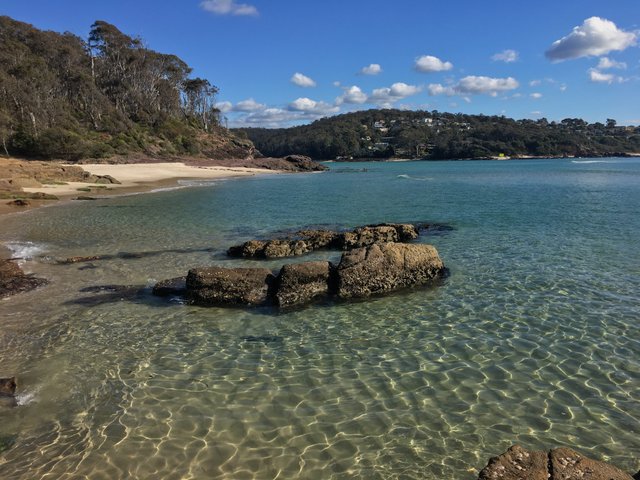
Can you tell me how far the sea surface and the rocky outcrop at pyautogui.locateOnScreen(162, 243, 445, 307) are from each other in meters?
0.53

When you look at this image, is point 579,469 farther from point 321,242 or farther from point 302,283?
point 321,242

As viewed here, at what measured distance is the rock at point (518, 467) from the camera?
3.81 m

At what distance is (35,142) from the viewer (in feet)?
213

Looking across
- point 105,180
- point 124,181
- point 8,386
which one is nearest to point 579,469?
point 8,386

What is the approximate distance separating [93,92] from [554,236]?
308 feet

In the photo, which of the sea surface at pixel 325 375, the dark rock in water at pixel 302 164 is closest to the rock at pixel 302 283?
the sea surface at pixel 325 375

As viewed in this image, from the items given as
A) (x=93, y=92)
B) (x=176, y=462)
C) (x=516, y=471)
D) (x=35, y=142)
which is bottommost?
(x=176, y=462)

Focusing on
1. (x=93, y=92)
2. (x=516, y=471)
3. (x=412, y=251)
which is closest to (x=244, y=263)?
(x=412, y=251)

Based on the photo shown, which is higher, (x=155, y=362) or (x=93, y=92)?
(x=93, y=92)

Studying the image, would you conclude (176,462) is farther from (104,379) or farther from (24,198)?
(24,198)

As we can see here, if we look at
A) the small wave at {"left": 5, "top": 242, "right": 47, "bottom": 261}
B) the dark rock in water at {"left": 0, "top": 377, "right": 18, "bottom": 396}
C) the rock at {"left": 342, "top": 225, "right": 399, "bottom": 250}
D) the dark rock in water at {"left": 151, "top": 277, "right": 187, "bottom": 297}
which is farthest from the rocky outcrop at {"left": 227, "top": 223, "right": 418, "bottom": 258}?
the dark rock in water at {"left": 0, "top": 377, "right": 18, "bottom": 396}

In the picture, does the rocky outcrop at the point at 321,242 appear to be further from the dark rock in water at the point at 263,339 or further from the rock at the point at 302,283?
the dark rock in water at the point at 263,339

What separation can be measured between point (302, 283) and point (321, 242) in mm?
6733

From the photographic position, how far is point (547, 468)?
393cm
